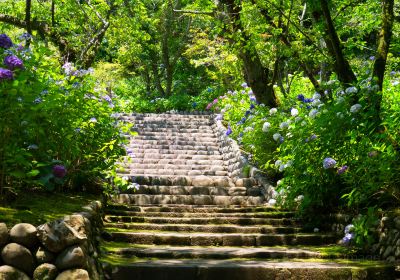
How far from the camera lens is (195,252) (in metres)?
4.88

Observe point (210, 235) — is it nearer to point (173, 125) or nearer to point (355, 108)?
point (355, 108)

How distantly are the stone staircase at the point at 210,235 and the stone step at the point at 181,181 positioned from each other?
2cm

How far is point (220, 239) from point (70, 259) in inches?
96.8

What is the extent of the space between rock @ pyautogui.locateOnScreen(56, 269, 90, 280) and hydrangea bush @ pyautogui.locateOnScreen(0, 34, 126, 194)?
955mm

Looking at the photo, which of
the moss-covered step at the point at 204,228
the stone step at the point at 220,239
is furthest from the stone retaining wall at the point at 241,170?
the stone step at the point at 220,239

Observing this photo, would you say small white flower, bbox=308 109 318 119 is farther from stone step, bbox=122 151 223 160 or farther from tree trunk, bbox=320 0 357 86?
stone step, bbox=122 151 223 160

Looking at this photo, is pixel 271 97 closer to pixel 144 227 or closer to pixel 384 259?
pixel 144 227

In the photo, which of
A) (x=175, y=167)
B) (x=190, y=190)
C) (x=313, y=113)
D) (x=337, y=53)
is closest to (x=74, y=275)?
(x=313, y=113)

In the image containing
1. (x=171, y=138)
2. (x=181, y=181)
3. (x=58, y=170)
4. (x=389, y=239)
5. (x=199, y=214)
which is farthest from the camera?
(x=171, y=138)

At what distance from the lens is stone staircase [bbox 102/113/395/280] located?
425 centimetres

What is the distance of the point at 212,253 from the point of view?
4859 millimetres

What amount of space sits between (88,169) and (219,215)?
196 centimetres

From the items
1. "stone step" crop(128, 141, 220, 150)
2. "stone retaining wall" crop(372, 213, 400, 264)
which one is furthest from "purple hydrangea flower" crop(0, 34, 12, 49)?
"stone step" crop(128, 141, 220, 150)

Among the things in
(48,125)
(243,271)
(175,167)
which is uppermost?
(48,125)
